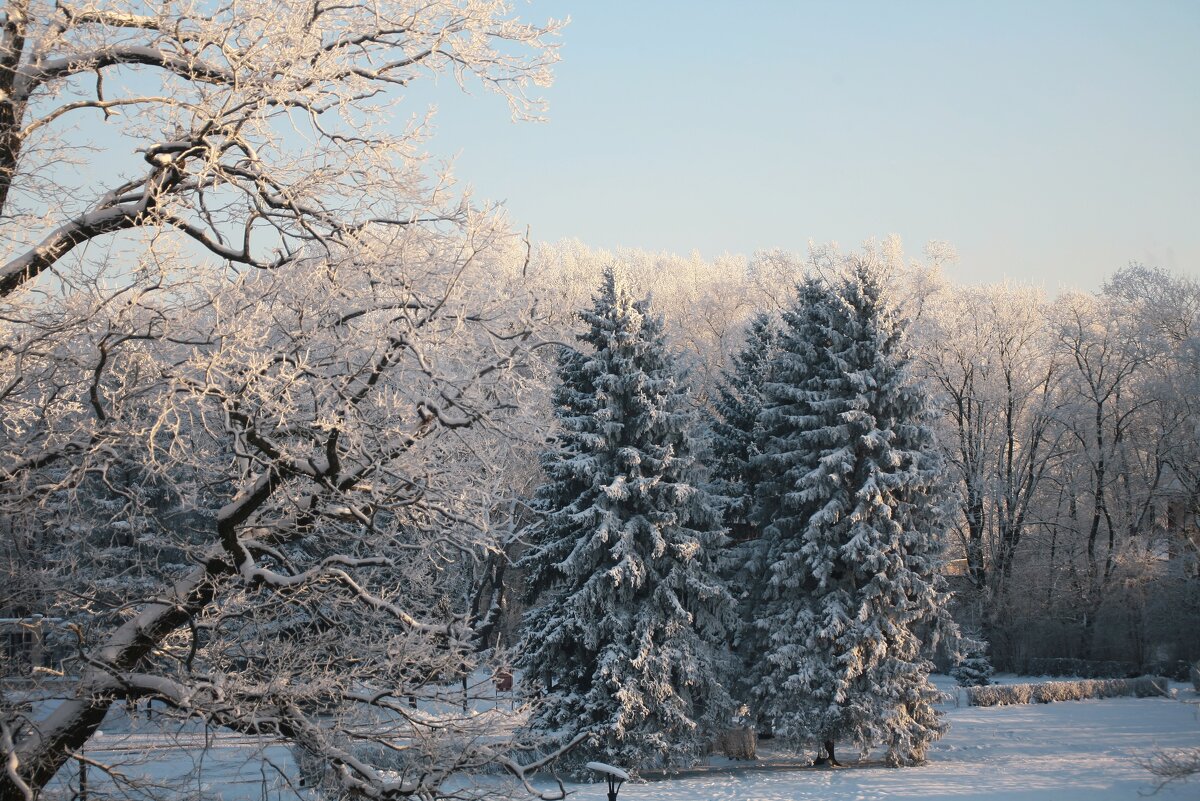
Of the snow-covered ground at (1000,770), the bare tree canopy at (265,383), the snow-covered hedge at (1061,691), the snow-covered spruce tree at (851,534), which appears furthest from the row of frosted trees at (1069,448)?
the bare tree canopy at (265,383)

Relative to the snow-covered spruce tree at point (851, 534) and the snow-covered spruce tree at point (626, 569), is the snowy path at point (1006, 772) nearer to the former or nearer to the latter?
the snow-covered spruce tree at point (851, 534)

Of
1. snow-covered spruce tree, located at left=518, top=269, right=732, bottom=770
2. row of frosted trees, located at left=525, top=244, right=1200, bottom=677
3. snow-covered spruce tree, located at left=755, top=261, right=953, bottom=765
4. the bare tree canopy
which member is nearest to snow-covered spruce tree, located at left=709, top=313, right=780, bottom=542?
snow-covered spruce tree, located at left=755, top=261, right=953, bottom=765

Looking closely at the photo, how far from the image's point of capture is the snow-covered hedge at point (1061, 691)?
2938 cm

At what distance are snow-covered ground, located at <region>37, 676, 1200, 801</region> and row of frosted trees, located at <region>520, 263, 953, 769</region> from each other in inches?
36.3

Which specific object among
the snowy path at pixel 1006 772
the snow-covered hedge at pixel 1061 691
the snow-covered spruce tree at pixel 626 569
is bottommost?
the snowy path at pixel 1006 772

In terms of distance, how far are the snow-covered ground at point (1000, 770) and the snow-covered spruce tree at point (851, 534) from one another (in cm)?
121

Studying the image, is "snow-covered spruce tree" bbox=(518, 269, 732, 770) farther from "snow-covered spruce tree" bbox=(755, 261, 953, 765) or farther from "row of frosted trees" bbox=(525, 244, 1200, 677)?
"row of frosted trees" bbox=(525, 244, 1200, 677)

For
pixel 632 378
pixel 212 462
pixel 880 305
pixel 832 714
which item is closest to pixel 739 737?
pixel 832 714

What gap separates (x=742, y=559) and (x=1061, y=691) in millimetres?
12565

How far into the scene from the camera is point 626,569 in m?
20.9

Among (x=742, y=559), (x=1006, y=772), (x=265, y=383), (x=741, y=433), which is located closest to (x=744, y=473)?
(x=741, y=433)

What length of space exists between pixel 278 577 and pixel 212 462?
1.62 meters

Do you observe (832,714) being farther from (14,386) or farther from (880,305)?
(14,386)

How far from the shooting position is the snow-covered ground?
59.0 feet
